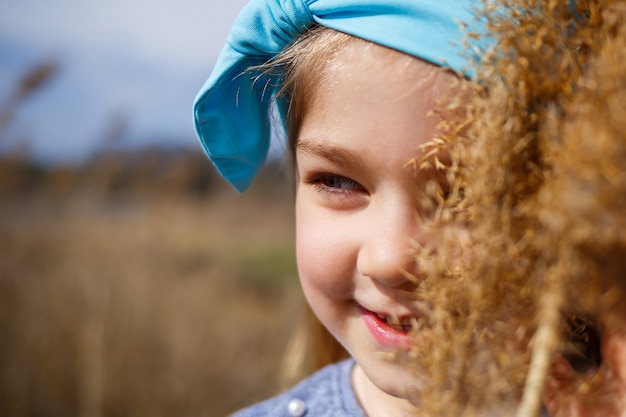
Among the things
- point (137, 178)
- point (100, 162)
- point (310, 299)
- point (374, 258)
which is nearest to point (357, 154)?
point (374, 258)

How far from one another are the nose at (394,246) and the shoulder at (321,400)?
0.60m

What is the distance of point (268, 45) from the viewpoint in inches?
58.6

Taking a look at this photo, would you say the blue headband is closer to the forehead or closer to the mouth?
the forehead

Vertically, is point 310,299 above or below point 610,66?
below

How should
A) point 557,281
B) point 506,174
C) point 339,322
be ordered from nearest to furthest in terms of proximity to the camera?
point 557,281 → point 506,174 → point 339,322

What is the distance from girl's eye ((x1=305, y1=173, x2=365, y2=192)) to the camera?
135 centimetres

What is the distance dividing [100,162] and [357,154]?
2896 mm

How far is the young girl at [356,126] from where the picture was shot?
1180 millimetres

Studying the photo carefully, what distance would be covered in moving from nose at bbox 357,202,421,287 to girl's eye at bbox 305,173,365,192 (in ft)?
0.45

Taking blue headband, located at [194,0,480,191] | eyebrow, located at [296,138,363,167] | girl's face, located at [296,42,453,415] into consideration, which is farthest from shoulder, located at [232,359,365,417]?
eyebrow, located at [296,138,363,167]

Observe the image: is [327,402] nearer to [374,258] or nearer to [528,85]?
[374,258]

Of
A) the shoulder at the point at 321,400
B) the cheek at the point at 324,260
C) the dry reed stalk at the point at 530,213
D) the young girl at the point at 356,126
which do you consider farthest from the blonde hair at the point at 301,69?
the shoulder at the point at 321,400

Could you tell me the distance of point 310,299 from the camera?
1.48 meters

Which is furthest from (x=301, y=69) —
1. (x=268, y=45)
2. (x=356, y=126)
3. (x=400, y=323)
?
(x=400, y=323)
